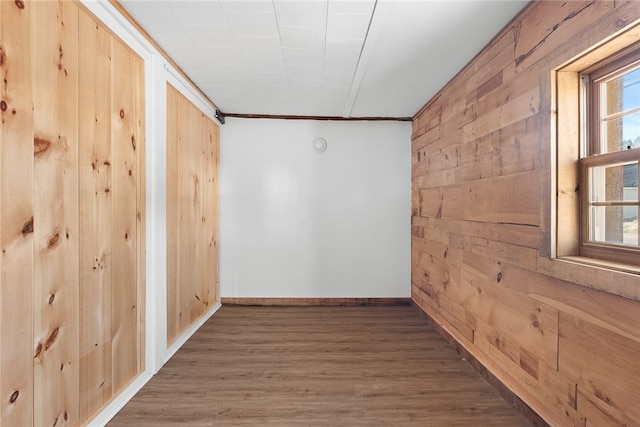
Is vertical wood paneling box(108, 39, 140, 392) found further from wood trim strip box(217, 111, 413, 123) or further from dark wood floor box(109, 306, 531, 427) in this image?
wood trim strip box(217, 111, 413, 123)

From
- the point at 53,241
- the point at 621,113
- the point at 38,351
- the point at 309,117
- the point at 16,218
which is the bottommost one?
the point at 38,351

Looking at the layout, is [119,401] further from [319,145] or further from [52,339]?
[319,145]

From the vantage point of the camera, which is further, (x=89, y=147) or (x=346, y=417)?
(x=346, y=417)

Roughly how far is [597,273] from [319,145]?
2982 mm

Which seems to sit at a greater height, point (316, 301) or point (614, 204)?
point (614, 204)

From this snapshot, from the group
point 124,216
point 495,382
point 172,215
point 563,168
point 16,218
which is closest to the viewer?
point 16,218

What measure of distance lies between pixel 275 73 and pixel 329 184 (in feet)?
5.15

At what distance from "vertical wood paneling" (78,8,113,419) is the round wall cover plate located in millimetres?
2372

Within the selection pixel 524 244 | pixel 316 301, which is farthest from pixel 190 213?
pixel 524 244

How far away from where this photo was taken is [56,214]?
1389 mm

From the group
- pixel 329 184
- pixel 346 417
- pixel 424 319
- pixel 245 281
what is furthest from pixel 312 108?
pixel 346 417

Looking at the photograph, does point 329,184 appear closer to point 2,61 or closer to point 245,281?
point 245,281

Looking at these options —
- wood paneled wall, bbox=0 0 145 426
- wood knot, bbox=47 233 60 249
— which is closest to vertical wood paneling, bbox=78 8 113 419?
wood paneled wall, bbox=0 0 145 426

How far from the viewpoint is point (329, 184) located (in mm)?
3895
